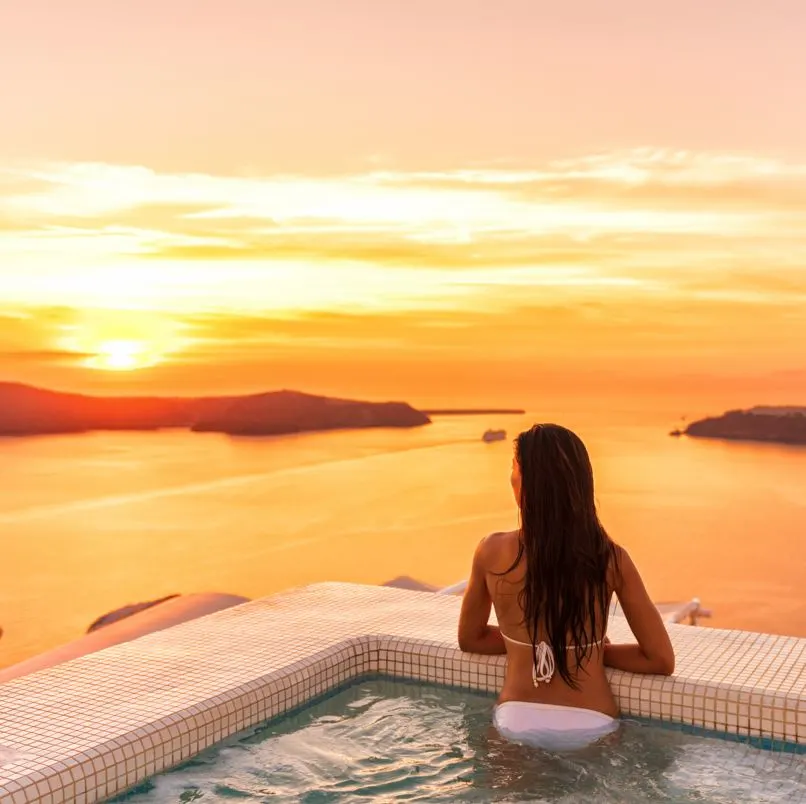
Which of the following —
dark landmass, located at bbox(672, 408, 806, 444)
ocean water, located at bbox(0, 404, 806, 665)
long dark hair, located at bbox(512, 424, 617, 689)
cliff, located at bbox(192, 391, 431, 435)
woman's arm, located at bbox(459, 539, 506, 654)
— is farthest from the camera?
cliff, located at bbox(192, 391, 431, 435)

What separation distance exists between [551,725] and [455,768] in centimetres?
34

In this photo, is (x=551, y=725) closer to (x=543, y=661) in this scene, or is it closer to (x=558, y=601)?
(x=543, y=661)

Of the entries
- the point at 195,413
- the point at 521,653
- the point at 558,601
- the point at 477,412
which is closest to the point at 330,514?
the point at 195,413

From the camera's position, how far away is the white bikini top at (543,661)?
2885 millimetres

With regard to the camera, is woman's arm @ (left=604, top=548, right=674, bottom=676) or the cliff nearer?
woman's arm @ (left=604, top=548, right=674, bottom=676)

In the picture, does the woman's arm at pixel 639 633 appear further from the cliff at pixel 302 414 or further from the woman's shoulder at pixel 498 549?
the cliff at pixel 302 414

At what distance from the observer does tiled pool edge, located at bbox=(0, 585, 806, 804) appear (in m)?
2.77

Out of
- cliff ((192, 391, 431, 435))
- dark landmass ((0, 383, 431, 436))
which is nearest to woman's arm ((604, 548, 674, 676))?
dark landmass ((0, 383, 431, 436))

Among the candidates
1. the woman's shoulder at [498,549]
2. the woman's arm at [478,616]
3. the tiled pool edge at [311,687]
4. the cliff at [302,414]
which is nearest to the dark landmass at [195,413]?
the cliff at [302,414]

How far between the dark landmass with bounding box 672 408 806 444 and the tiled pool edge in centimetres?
841

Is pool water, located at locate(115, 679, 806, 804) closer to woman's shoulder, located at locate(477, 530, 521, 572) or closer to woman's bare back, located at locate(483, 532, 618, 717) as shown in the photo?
woman's bare back, located at locate(483, 532, 618, 717)

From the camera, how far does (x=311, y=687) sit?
3.65m

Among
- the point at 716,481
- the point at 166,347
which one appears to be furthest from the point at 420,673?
the point at 716,481

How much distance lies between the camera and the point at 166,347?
11633 mm
